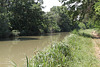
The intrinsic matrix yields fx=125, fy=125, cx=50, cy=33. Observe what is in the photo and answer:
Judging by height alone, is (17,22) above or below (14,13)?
below

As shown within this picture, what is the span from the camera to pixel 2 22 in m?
26.4

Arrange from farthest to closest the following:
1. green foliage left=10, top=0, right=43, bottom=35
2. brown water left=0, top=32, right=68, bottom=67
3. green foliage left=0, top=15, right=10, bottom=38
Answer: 1. green foliage left=10, top=0, right=43, bottom=35
2. green foliage left=0, top=15, right=10, bottom=38
3. brown water left=0, top=32, right=68, bottom=67

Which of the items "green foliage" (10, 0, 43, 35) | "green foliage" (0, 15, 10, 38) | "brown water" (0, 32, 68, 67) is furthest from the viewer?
"green foliage" (10, 0, 43, 35)

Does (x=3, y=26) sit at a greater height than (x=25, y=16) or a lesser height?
lesser

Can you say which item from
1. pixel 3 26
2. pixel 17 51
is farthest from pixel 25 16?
pixel 17 51

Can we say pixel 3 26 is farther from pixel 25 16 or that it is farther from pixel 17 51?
pixel 17 51

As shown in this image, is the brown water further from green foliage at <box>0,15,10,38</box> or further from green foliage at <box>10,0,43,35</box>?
green foliage at <box>10,0,43,35</box>

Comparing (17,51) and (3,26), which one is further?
(3,26)

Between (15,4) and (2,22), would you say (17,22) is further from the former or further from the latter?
(2,22)

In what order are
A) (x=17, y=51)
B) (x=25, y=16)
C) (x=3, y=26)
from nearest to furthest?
(x=17, y=51) → (x=3, y=26) → (x=25, y=16)

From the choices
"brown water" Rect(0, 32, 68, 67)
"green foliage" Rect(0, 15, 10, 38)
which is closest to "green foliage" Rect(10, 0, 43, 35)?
"green foliage" Rect(0, 15, 10, 38)

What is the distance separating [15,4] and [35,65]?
36.3 metres

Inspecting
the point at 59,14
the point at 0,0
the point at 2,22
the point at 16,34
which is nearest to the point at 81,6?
the point at 2,22

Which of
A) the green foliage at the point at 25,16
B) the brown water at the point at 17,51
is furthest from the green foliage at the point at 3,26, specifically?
the green foliage at the point at 25,16
